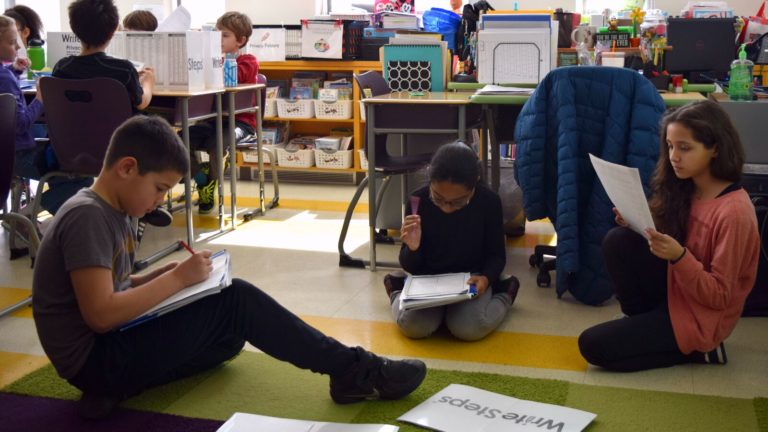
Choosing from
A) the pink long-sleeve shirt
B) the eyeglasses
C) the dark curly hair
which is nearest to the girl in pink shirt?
the pink long-sleeve shirt

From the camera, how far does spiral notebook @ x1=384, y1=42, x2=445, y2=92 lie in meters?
4.14

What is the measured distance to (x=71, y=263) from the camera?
1876 millimetres

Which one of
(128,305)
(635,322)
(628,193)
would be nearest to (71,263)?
(128,305)

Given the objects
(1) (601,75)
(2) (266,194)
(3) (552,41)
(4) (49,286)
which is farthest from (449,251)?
(2) (266,194)

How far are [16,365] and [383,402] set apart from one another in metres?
1.11

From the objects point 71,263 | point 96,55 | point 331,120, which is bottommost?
point 71,263

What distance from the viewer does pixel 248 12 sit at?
24.4 ft

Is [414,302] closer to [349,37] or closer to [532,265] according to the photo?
[532,265]

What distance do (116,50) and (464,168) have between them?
224 centimetres

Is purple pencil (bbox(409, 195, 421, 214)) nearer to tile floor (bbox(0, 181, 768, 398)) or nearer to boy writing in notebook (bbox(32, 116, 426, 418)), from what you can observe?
tile floor (bbox(0, 181, 768, 398))

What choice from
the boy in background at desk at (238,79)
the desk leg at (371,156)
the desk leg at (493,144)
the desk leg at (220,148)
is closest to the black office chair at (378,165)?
the desk leg at (371,156)

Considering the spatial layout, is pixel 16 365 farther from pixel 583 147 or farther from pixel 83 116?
pixel 583 147

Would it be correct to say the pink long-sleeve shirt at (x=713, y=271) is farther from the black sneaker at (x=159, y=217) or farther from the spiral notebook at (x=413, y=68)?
the spiral notebook at (x=413, y=68)

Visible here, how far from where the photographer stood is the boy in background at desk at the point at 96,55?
3.54 m
